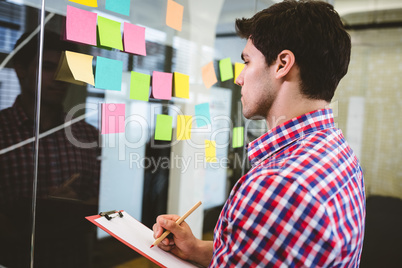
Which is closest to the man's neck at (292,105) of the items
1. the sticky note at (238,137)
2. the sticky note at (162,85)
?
the sticky note at (162,85)

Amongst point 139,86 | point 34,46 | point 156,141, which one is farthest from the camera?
point 156,141

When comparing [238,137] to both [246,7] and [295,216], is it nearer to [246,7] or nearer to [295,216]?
[246,7]

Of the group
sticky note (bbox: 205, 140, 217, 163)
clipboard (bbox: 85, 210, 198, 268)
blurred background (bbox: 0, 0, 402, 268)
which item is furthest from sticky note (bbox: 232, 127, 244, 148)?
clipboard (bbox: 85, 210, 198, 268)

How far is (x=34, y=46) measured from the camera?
954mm

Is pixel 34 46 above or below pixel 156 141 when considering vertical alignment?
above

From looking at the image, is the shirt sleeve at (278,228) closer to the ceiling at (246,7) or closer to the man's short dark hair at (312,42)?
the man's short dark hair at (312,42)

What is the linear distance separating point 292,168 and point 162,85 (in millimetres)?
753

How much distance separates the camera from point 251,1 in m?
1.69

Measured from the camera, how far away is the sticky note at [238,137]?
1.67 meters

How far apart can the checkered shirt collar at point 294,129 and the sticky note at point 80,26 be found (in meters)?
0.63

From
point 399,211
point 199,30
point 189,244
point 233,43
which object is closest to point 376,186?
point 399,211

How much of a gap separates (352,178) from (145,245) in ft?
1.70

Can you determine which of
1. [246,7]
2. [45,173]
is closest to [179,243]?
[45,173]

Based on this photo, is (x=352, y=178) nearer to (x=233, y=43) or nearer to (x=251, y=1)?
(x=233, y=43)
